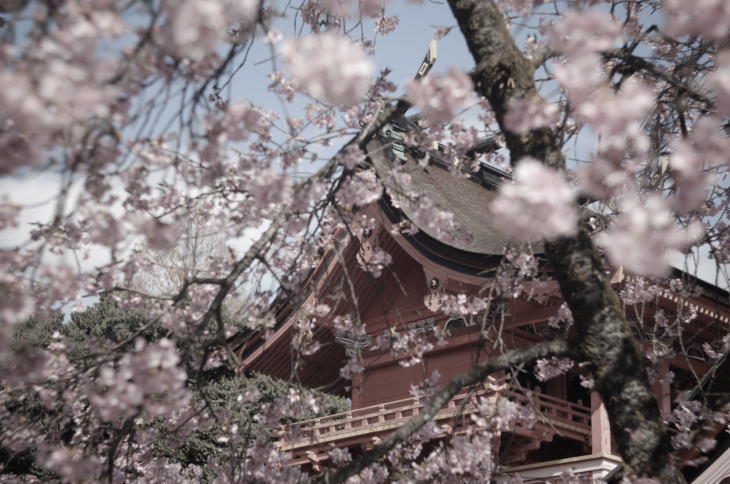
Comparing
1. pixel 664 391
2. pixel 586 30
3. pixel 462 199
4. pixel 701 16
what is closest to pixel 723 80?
pixel 701 16

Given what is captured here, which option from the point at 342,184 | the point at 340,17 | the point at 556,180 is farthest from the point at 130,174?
the point at 340,17

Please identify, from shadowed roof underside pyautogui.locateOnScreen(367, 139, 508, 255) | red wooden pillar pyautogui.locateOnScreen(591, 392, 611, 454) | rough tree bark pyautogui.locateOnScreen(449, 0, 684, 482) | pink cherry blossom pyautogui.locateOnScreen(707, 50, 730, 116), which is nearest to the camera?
pink cherry blossom pyautogui.locateOnScreen(707, 50, 730, 116)

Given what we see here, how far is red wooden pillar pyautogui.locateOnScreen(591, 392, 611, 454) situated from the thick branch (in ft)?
15.1

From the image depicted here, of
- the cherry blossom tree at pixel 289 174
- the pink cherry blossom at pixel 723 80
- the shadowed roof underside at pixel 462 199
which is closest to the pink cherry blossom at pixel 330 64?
the cherry blossom tree at pixel 289 174

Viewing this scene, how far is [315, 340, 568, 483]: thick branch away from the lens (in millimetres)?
3518

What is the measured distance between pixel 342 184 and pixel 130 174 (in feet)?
5.15

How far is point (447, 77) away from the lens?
3.55 m

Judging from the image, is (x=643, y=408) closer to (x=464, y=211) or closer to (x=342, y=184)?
(x=342, y=184)

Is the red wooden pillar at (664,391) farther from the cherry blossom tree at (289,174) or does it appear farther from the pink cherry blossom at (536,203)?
the pink cherry blossom at (536,203)

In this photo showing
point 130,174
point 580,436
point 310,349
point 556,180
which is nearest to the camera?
point 556,180

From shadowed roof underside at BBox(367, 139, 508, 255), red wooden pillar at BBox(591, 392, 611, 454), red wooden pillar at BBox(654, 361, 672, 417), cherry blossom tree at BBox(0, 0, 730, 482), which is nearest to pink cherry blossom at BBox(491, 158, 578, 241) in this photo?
cherry blossom tree at BBox(0, 0, 730, 482)

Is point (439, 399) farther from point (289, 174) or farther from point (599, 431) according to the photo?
point (599, 431)

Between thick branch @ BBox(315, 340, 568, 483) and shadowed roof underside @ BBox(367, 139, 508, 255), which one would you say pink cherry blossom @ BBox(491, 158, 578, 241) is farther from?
shadowed roof underside @ BBox(367, 139, 508, 255)

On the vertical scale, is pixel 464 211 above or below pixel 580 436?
above
